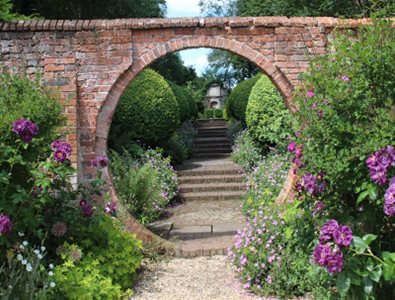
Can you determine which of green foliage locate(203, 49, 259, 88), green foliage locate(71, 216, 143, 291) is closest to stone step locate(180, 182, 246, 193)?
green foliage locate(71, 216, 143, 291)

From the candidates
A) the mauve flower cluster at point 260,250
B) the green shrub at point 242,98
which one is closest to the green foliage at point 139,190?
the mauve flower cluster at point 260,250

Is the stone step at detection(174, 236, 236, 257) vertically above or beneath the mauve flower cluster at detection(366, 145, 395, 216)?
beneath

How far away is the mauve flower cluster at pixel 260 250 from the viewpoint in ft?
15.6

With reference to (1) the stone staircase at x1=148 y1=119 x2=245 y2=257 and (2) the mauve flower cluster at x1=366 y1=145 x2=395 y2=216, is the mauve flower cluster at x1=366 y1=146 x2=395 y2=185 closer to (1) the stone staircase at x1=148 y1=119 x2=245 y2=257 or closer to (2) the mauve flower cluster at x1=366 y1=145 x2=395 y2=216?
(2) the mauve flower cluster at x1=366 y1=145 x2=395 y2=216

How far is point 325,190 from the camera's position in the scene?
3863mm

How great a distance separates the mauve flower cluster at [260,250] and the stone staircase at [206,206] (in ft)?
3.91

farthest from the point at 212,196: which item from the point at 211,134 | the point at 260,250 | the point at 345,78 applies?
the point at 211,134

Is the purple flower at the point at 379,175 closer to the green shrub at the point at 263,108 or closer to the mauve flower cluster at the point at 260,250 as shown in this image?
the mauve flower cluster at the point at 260,250

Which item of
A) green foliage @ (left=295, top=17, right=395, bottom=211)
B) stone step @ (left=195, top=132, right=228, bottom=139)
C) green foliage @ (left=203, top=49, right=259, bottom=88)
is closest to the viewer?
green foliage @ (left=295, top=17, right=395, bottom=211)

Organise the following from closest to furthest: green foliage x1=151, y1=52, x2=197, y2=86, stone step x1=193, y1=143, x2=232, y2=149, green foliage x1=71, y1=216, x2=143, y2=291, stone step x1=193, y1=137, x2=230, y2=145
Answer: green foliage x1=71, y1=216, x2=143, y2=291, stone step x1=193, y1=143, x2=232, y2=149, stone step x1=193, y1=137, x2=230, y2=145, green foliage x1=151, y1=52, x2=197, y2=86

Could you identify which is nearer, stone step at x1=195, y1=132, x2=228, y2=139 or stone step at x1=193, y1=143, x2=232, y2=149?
stone step at x1=193, y1=143, x2=232, y2=149

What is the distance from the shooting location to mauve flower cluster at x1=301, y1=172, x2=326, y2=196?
3766 millimetres

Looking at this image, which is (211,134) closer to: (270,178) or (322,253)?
(270,178)

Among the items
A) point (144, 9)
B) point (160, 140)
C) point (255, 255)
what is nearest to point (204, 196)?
point (160, 140)
